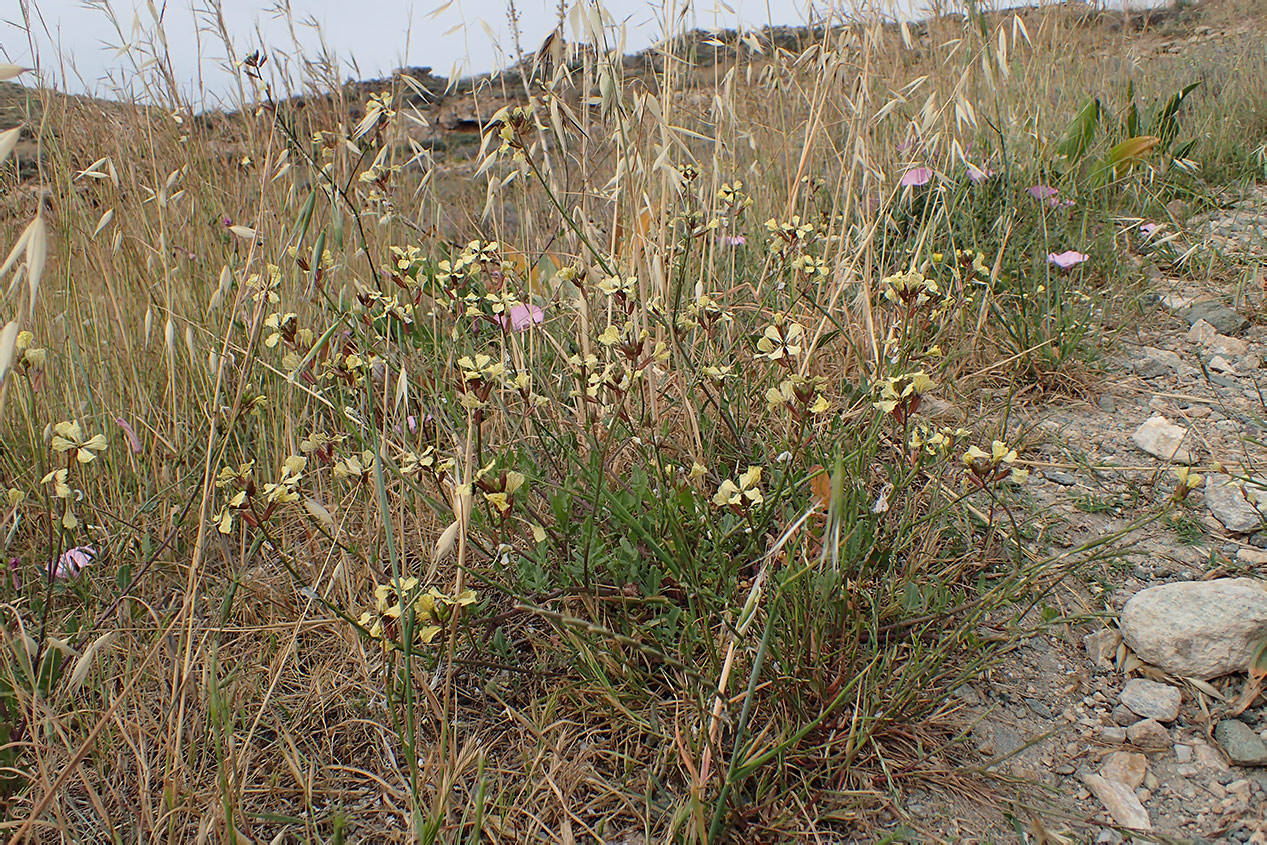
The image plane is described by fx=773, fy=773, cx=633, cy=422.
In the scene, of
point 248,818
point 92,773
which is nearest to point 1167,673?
point 248,818

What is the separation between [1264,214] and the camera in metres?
2.85

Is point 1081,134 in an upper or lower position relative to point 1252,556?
upper

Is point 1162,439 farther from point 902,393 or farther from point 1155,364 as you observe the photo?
point 902,393

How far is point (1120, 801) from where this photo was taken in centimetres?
107

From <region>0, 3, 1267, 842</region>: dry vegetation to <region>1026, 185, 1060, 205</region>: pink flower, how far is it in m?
0.03

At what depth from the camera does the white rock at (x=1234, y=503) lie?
4.95 feet

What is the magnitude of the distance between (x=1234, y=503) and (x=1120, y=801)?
813 millimetres

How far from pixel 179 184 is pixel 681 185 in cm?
200

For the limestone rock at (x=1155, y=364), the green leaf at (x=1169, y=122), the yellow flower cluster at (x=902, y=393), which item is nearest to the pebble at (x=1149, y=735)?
the yellow flower cluster at (x=902, y=393)

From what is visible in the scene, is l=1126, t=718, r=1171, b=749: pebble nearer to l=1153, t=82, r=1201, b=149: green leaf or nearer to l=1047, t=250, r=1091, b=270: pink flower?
l=1047, t=250, r=1091, b=270: pink flower

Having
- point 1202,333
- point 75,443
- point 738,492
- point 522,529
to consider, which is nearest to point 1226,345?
point 1202,333

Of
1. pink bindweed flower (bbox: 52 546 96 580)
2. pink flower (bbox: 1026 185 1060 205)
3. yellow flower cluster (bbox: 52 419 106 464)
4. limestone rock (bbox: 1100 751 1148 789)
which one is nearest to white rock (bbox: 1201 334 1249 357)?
pink flower (bbox: 1026 185 1060 205)

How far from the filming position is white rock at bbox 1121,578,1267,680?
1.21 metres

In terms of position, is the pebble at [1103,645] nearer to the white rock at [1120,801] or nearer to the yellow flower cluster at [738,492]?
the white rock at [1120,801]
